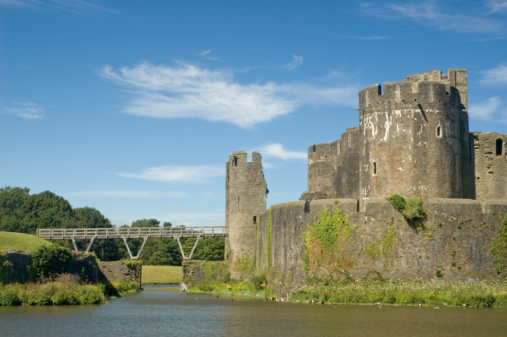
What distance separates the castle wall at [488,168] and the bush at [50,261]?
24.9m

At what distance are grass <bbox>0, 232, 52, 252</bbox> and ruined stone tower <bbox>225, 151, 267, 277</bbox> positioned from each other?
53.1 ft

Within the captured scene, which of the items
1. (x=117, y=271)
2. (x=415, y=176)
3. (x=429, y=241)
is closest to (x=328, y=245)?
(x=429, y=241)

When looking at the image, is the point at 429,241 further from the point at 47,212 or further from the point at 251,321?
the point at 47,212

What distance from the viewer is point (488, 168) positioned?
4247 cm

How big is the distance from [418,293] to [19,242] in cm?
2162

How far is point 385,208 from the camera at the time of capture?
120ft

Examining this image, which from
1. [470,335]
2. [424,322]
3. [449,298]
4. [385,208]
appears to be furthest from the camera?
[385,208]

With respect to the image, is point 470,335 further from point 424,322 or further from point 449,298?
point 449,298

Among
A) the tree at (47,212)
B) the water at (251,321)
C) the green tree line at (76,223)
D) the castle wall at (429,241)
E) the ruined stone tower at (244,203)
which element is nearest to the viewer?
the water at (251,321)

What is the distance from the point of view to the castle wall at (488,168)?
139 feet

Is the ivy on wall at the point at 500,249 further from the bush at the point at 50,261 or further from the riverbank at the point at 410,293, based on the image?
the bush at the point at 50,261

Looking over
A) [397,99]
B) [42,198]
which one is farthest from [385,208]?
[42,198]

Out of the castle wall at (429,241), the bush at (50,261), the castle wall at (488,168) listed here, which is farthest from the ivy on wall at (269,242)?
the castle wall at (488,168)

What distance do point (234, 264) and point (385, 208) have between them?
714 inches
